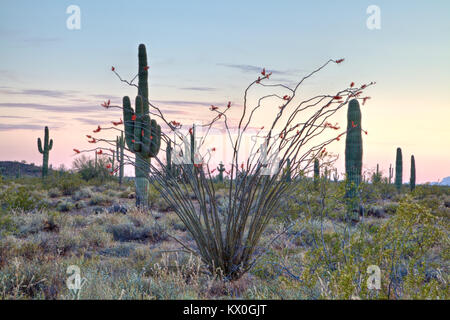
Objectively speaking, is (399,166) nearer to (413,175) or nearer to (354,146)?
(413,175)

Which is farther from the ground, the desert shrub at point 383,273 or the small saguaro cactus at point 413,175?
the small saguaro cactus at point 413,175

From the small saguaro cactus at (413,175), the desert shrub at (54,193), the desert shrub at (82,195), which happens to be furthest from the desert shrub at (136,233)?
the small saguaro cactus at (413,175)

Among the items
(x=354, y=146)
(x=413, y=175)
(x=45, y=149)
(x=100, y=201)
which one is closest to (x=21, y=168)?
(x=45, y=149)

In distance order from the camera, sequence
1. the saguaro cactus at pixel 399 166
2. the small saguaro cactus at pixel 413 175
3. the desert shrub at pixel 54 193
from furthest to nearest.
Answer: the small saguaro cactus at pixel 413 175 → the saguaro cactus at pixel 399 166 → the desert shrub at pixel 54 193

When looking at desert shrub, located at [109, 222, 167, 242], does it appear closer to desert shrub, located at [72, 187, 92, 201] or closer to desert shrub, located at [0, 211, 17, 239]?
desert shrub, located at [0, 211, 17, 239]

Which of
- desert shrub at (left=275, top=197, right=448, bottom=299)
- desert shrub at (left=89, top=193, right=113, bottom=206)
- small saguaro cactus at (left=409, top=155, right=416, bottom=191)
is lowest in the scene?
desert shrub at (left=89, top=193, right=113, bottom=206)

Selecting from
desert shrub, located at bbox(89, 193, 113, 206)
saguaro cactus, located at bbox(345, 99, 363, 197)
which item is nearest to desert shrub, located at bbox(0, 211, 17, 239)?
desert shrub, located at bbox(89, 193, 113, 206)

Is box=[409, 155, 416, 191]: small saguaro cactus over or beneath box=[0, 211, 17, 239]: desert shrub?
over

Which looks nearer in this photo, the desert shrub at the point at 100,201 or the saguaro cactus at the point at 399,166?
the desert shrub at the point at 100,201

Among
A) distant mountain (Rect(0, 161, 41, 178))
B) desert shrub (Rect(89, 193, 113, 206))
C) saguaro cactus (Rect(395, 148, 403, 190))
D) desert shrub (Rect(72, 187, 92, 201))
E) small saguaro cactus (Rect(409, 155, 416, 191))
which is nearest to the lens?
desert shrub (Rect(89, 193, 113, 206))

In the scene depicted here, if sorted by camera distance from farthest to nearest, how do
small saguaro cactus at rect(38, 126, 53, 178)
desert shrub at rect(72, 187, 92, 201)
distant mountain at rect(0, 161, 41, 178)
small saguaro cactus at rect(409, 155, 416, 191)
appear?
distant mountain at rect(0, 161, 41, 178)
small saguaro cactus at rect(38, 126, 53, 178)
small saguaro cactus at rect(409, 155, 416, 191)
desert shrub at rect(72, 187, 92, 201)

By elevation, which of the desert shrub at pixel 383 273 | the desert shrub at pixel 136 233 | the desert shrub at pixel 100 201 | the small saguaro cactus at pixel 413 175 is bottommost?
the desert shrub at pixel 136 233

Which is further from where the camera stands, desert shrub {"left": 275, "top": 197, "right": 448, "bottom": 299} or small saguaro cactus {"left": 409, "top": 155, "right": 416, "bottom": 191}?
small saguaro cactus {"left": 409, "top": 155, "right": 416, "bottom": 191}

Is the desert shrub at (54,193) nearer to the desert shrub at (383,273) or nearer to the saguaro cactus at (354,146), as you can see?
the saguaro cactus at (354,146)
